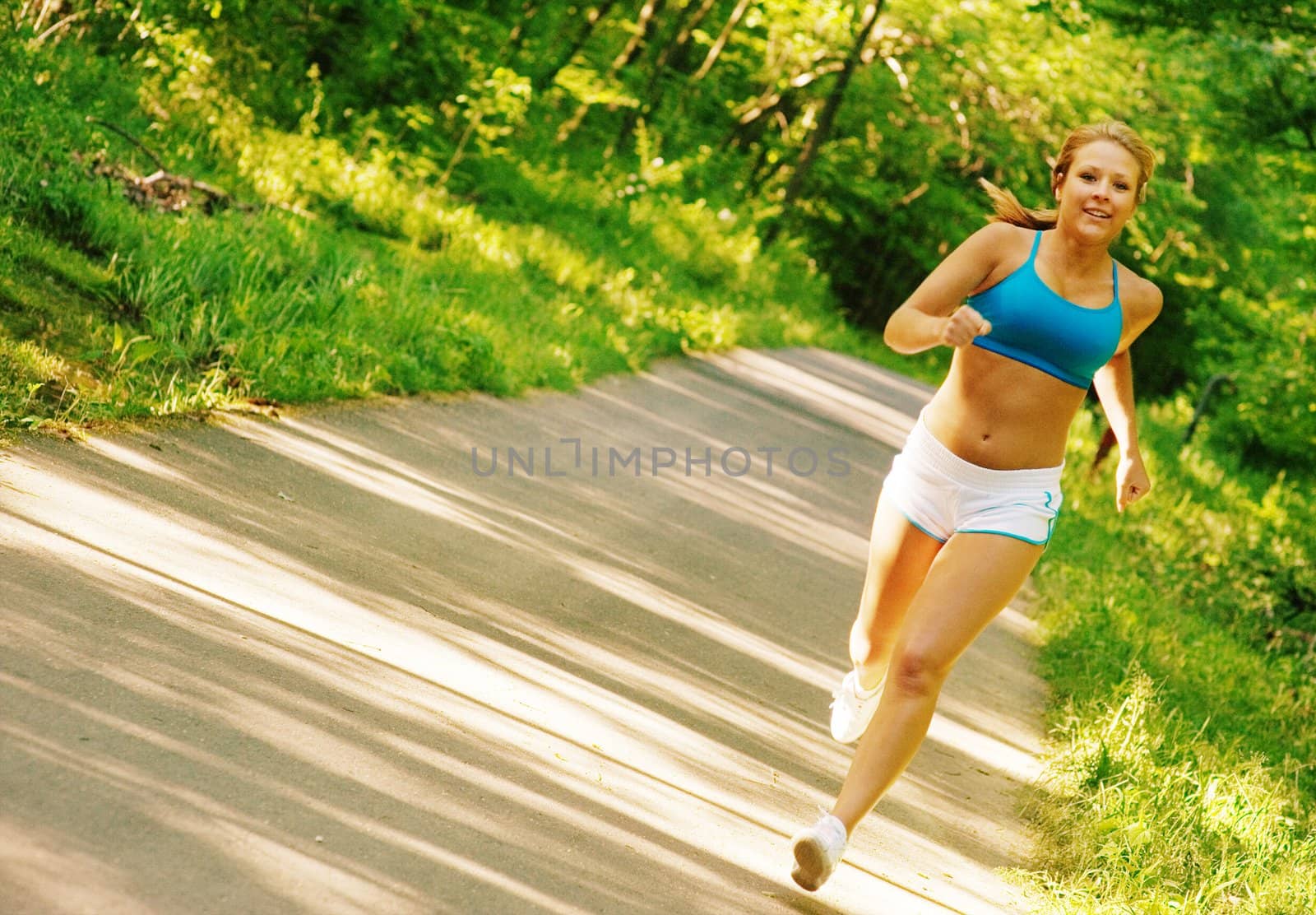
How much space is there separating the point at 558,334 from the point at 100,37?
5.50 meters

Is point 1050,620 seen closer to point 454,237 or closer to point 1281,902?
point 1281,902

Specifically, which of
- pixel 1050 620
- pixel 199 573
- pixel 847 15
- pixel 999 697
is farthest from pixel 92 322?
pixel 847 15

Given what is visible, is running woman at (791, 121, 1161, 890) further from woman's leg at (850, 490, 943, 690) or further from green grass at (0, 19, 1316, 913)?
green grass at (0, 19, 1316, 913)

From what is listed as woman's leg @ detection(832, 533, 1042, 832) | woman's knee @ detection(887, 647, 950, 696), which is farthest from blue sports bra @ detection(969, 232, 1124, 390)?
woman's knee @ detection(887, 647, 950, 696)

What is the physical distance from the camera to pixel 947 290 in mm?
4449

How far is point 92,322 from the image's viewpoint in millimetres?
7723

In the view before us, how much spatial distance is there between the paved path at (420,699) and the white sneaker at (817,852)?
0.10 metres

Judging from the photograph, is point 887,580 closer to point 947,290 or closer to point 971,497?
point 971,497

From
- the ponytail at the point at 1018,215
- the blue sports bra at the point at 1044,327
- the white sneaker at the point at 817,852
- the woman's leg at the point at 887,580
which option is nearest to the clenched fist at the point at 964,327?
the blue sports bra at the point at 1044,327

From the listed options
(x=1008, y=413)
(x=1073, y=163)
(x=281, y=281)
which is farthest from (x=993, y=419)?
(x=281, y=281)

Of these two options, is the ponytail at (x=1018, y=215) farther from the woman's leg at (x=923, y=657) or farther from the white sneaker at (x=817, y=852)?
the white sneaker at (x=817, y=852)

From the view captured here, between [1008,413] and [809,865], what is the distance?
4.80 feet

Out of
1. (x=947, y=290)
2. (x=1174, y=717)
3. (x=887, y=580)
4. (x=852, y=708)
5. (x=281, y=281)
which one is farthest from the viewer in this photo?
(x=281, y=281)

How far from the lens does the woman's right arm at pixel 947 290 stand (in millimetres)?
4250
